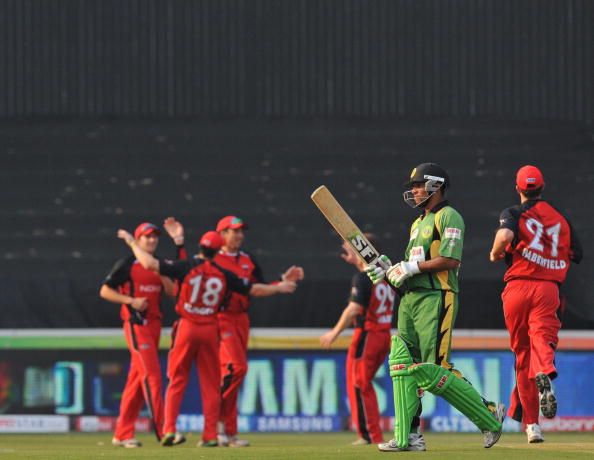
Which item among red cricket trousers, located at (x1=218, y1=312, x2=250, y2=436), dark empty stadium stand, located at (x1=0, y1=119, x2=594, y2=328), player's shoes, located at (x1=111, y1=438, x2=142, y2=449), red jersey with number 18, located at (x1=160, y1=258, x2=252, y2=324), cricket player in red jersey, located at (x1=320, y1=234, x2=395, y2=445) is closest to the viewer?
red jersey with number 18, located at (x1=160, y1=258, x2=252, y2=324)

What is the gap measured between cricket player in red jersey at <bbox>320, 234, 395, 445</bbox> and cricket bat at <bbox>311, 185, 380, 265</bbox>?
11.8ft

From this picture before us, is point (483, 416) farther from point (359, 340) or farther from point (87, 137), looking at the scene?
point (87, 137)

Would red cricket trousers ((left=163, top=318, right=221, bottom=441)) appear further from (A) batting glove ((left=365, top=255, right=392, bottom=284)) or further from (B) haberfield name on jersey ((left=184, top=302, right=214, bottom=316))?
(A) batting glove ((left=365, top=255, right=392, bottom=284))

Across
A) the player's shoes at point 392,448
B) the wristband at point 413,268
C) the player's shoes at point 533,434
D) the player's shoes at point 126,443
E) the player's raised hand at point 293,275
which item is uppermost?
the wristband at point 413,268

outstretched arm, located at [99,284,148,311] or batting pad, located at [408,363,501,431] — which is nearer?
batting pad, located at [408,363,501,431]

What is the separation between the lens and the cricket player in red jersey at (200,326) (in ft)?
41.0

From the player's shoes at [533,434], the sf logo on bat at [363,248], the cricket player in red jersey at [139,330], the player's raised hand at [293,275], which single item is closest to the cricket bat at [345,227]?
the sf logo on bat at [363,248]

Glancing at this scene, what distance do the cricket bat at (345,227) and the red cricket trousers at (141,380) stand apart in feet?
13.4

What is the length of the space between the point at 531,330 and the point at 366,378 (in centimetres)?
330

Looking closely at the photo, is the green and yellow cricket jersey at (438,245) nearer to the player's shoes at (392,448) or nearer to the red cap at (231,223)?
the player's shoes at (392,448)

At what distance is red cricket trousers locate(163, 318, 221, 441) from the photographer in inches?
492

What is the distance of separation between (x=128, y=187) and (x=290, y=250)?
2.39m

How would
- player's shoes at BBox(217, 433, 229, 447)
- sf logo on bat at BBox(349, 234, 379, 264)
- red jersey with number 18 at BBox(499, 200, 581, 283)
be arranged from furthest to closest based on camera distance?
player's shoes at BBox(217, 433, 229, 447) < red jersey with number 18 at BBox(499, 200, 581, 283) < sf logo on bat at BBox(349, 234, 379, 264)

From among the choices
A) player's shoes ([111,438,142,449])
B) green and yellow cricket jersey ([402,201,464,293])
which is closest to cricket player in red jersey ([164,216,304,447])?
player's shoes ([111,438,142,449])
